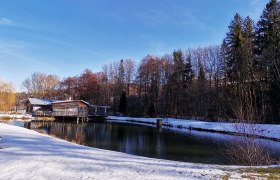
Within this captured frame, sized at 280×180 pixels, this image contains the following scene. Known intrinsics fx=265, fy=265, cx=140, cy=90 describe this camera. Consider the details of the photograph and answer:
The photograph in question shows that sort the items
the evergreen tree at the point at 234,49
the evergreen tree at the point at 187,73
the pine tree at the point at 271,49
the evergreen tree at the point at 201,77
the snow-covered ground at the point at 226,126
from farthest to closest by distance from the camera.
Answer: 1. the evergreen tree at the point at 187,73
2. the evergreen tree at the point at 201,77
3. the evergreen tree at the point at 234,49
4. the pine tree at the point at 271,49
5. the snow-covered ground at the point at 226,126

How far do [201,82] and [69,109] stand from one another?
3002 cm

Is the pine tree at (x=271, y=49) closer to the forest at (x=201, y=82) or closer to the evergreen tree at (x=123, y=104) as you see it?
the forest at (x=201, y=82)

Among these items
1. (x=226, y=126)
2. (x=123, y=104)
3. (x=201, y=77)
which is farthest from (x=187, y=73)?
(x=226, y=126)

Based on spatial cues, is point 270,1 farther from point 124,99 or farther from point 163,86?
point 124,99

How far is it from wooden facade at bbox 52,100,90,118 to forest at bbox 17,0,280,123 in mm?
11593

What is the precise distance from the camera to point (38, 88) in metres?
95.5

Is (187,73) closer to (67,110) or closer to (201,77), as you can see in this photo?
(201,77)

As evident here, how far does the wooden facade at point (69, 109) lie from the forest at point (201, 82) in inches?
456

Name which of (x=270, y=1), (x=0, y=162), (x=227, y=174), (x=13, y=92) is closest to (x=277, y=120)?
(x=270, y=1)

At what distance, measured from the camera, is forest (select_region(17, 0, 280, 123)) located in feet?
115

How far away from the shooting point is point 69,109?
6069 cm

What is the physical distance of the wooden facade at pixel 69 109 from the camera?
58.1 m

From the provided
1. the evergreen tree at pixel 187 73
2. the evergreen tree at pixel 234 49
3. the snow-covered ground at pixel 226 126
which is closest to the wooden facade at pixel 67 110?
the snow-covered ground at pixel 226 126

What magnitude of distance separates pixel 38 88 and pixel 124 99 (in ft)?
138
